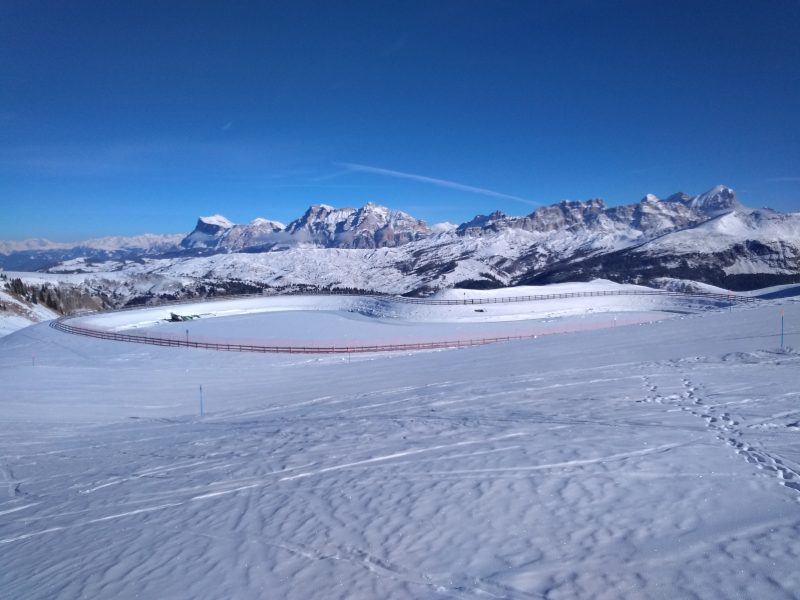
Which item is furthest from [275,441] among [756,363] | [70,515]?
[756,363]

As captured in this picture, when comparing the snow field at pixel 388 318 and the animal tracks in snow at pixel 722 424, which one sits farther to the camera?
the snow field at pixel 388 318

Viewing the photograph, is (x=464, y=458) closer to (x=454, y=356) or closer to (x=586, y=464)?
(x=586, y=464)

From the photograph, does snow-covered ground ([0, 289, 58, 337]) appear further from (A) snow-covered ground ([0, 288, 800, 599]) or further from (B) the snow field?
(A) snow-covered ground ([0, 288, 800, 599])

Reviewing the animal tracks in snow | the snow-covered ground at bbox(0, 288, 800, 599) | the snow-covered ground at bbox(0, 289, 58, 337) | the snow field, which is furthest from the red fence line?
the snow-covered ground at bbox(0, 289, 58, 337)

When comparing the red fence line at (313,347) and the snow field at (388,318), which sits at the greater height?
the snow field at (388,318)

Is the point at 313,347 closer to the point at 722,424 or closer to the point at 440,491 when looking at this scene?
the point at 440,491

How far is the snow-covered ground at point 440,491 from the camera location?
17.5 ft

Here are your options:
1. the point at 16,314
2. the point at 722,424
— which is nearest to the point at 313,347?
the point at 722,424

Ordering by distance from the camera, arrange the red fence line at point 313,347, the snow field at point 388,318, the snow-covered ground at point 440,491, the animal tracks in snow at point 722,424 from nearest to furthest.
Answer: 1. the snow-covered ground at point 440,491
2. the animal tracks in snow at point 722,424
3. the red fence line at point 313,347
4. the snow field at point 388,318

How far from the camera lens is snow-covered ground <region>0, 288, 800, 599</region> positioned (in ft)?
17.5

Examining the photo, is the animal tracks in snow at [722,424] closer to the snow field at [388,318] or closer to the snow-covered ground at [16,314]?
the snow field at [388,318]

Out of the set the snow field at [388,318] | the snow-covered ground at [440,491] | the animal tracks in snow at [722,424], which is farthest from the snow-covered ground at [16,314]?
the animal tracks in snow at [722,424]

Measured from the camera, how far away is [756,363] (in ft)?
48.9

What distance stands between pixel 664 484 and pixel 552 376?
31.9 feet
